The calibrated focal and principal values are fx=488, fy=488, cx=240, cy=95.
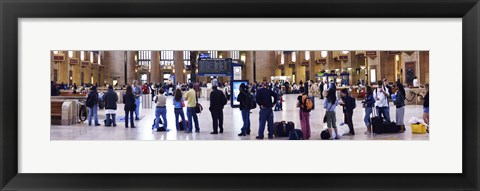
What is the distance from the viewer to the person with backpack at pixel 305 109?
968cm

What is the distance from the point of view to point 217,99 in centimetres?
1193

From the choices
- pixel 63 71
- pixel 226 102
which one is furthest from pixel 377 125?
pixel 63 71

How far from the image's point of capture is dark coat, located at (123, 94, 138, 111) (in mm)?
12648

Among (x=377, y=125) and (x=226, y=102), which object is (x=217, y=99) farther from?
(x=377, y=125)

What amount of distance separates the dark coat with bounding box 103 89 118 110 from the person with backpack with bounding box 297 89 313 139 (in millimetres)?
5231

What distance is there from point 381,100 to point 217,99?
158 inches

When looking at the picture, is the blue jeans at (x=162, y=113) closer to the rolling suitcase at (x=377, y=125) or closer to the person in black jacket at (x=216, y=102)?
the person in black jacket at (x=216, y=102)

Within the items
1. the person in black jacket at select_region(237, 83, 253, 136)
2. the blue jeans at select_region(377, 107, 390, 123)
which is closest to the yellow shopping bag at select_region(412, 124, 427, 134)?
the blue jeans at select_region(377, 107, 390, 123)
